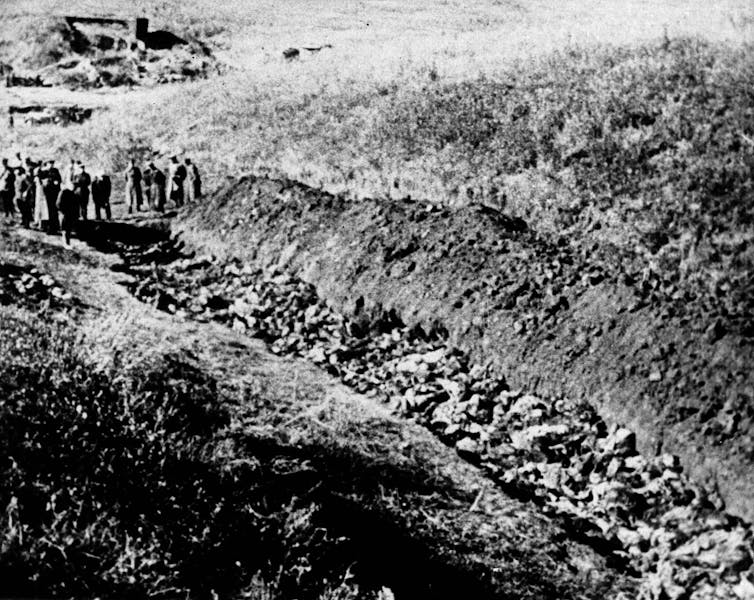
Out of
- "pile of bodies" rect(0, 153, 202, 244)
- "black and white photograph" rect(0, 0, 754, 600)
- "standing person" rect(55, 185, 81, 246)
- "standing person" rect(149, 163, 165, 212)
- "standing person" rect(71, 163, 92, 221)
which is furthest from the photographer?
"standing person" rect(149, 163, 165, 212)

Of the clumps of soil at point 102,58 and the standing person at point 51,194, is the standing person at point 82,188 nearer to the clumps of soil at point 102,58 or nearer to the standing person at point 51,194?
the standing person at point 51,194

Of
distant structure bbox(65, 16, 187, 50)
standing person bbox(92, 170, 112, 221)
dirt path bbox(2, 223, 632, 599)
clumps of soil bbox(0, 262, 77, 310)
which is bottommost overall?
dirt path bbox(2, 223, 632, 599)

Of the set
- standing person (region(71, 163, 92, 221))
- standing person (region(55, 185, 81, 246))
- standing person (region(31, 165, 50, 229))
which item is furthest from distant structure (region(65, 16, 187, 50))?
standing person (region(55, 185, 81, 246))

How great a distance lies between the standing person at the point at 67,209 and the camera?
41.6ft

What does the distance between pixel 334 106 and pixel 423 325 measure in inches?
470

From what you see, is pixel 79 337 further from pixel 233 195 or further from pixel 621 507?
Result: pixel 233 195

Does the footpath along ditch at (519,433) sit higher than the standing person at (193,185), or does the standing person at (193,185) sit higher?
the standing person at (193,185)

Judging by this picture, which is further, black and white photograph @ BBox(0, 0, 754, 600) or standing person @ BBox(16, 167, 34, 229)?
standing person @ BBox(16, 167, 34, 229)

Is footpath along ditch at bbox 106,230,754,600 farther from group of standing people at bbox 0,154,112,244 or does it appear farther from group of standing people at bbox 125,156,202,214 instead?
group of standing people at bbox 125,156,202,214

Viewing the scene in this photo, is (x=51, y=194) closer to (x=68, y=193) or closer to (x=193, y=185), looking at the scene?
(x=68, y=193)

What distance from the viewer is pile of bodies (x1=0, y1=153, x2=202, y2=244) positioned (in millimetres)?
13133

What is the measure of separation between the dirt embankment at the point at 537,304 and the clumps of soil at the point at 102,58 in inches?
868

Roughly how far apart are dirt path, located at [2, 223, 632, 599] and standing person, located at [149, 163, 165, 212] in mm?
6293

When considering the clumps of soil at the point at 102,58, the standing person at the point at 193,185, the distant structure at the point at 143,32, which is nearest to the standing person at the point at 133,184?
the standing person at the point at 193,185
